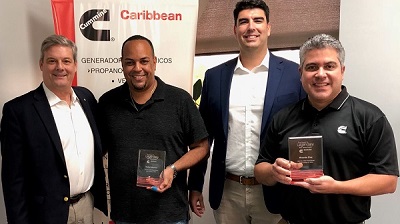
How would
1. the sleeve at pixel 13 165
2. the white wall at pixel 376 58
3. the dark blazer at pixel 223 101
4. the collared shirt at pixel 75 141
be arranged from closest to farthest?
1. the sleeve at pixel 13 165
2. the collared shirt at pixel 75 141
3. the dark blazer at pixel 223 101
4. the white wall at pixel 376 58

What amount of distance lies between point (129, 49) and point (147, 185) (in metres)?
0.77

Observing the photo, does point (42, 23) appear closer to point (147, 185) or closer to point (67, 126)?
point (67, 126)

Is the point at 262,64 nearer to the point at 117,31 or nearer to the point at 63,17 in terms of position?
the point at 117,31

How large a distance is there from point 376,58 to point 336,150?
53.2 inches

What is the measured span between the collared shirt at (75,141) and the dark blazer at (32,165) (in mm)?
49

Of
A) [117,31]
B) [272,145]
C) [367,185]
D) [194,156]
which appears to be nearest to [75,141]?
[194,156]

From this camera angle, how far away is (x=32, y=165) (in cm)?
204

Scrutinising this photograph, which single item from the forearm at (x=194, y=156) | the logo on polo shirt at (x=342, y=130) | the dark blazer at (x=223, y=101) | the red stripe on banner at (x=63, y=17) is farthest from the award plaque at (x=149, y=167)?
the red stripe on banner at (x=63, y=17)

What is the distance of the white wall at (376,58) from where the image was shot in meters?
2.71

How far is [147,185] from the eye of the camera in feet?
6.68

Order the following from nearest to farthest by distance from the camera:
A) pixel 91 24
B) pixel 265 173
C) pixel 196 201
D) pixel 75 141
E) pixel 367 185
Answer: pixel 367 185, pixel 265 173, pixel 75 141, pixel 196 201, pixel 91 24

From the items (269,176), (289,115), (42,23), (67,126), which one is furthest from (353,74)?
(42,23)

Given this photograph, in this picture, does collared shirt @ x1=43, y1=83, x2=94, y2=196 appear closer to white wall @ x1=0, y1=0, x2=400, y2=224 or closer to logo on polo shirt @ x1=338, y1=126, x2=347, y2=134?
white wall @ x1=0, y1=0, x2=400, y2=224

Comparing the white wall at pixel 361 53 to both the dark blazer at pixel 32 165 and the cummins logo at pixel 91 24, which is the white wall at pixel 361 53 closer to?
the cummins logo at pixel 91 24
